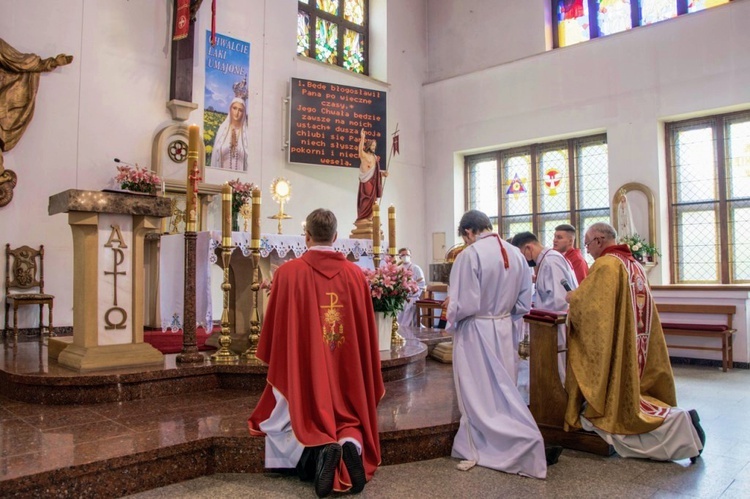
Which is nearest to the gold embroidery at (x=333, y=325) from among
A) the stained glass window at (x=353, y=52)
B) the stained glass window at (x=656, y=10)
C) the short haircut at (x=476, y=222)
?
the short haircut at (x=476, y=222)

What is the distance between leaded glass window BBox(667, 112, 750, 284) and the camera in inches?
377

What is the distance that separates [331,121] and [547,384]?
8131mm

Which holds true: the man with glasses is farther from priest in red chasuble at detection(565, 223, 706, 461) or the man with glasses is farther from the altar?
the altar

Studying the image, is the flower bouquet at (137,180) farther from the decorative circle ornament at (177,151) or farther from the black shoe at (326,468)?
the black shoe at (326,468)

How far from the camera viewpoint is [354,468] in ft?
9.86

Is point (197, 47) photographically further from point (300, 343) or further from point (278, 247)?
point (300, 343)

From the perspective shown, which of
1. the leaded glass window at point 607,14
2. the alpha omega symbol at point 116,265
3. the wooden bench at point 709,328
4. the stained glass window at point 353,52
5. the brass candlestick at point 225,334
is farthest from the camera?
the stained glass window at point 353,52

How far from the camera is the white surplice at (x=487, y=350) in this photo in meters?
3.55

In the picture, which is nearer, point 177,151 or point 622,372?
point 622,372

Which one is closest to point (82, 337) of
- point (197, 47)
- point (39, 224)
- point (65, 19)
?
point (39, 224)

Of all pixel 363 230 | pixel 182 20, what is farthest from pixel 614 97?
pixel 182 20

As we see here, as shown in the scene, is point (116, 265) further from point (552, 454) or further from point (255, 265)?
point (552, 454)

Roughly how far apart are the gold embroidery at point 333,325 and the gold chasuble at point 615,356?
166cm

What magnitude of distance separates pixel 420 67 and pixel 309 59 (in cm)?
337
